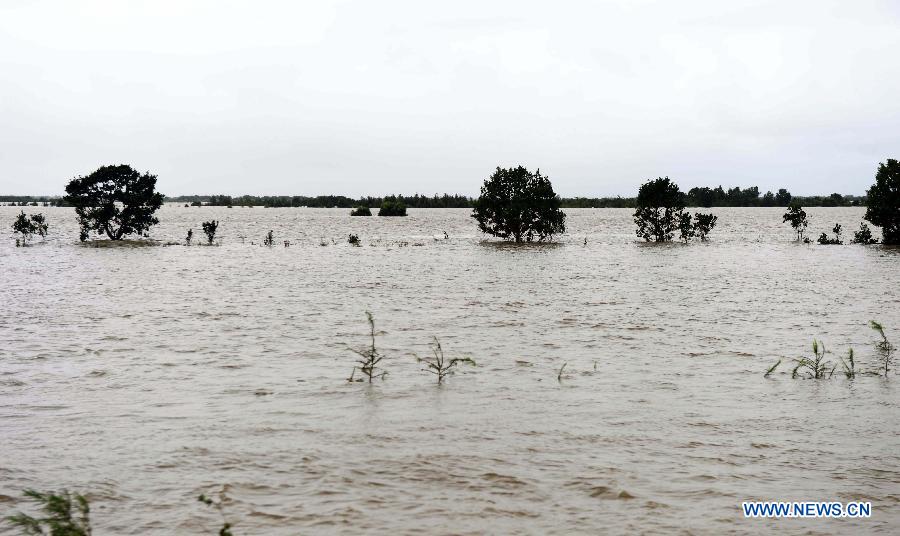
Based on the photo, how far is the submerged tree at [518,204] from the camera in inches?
2019

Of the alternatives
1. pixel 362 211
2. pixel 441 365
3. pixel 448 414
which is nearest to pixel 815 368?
pixel 441 365

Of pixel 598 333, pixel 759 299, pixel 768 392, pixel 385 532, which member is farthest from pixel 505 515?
pixel 759 299

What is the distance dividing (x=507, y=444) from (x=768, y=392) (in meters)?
4.79

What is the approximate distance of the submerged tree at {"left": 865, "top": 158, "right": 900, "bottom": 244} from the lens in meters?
45.7

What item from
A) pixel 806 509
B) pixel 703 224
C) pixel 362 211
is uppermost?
pixel 362 211

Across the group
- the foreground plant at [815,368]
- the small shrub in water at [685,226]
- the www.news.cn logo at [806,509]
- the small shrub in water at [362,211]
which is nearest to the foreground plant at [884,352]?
the foreground plant at [815,368]

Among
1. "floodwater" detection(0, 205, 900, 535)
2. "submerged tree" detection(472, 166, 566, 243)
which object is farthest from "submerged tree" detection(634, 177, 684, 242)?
"floodwater" detection(0, 205, 900, 535)

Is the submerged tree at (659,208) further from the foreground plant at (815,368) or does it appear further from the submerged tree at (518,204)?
the foreground plant at (815,368)

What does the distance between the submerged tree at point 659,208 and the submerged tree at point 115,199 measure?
34938mm

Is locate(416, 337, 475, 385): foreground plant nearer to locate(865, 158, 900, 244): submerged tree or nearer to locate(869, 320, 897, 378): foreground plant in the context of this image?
locate(869, 320, 897, 378): foreground plant

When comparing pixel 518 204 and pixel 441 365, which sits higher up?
pixel 518 204

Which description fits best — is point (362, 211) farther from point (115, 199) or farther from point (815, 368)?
point (815, 368)

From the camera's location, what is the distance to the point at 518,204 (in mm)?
51719

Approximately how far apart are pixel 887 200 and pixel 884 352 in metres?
38.9
